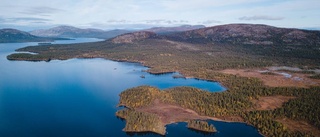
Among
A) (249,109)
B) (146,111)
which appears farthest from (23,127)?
(249,109)

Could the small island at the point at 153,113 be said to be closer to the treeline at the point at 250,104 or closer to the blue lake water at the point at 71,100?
the treeline at the point at 250,104

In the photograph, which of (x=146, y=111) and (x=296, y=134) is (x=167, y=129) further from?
(x=296, y=134)

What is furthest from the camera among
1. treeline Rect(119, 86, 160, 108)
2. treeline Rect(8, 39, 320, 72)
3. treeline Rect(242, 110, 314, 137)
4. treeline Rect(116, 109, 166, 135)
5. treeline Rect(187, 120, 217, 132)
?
treeline Rect(8, 39, 320, 72)

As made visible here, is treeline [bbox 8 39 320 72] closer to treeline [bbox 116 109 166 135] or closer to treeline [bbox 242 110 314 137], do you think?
treeline [bbox 242 110 314 137]

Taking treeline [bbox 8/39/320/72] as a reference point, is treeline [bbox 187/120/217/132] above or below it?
below

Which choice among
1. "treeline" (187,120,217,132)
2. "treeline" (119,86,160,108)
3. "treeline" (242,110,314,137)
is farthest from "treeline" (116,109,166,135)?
"treeline" (242,110,314,137)

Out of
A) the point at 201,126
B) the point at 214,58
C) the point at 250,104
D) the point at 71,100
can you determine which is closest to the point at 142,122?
the point at 201,126

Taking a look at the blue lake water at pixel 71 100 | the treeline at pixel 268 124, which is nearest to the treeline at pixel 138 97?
the blue lake water at pixel 71 100
